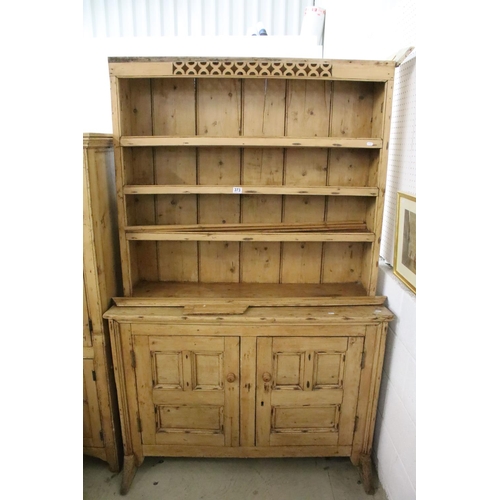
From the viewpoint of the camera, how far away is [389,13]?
1.83m

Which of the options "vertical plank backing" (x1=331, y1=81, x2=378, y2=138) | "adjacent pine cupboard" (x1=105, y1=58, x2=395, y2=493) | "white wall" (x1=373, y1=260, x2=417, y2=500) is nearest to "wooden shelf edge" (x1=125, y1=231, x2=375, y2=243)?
"adjacent pine cupboard" (x1=105, y1=58, x2=395, y2=493)

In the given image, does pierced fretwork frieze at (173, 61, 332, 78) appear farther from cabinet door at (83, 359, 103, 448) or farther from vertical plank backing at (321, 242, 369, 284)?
cabinet door at (83, 359, 103, 448)

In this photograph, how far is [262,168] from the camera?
203 cm

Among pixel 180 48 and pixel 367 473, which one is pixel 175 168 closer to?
pixel 180 48

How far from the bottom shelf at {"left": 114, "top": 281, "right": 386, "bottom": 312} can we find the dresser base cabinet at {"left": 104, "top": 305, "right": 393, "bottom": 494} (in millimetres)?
40

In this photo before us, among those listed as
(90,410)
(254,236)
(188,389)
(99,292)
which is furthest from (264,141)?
(90,410)

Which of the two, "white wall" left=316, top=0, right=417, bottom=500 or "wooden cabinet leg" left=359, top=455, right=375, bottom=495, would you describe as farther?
"wooden cabinet leg" left=359, top=455, right=375, bottom=495

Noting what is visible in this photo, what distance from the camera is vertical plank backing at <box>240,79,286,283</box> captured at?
193 cm

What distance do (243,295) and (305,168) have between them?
77 centimetres

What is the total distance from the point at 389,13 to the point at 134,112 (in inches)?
54.1

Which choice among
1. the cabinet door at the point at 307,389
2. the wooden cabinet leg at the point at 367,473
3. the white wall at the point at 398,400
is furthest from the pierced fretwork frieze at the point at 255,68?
the wooden cabinet leg at the point at 367,473

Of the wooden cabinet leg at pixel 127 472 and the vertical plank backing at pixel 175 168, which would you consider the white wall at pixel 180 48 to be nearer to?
the vertical plank backing at pixel 175 168
